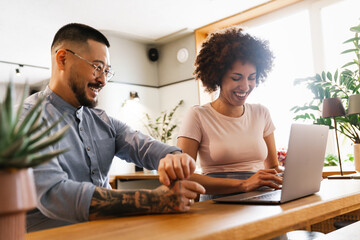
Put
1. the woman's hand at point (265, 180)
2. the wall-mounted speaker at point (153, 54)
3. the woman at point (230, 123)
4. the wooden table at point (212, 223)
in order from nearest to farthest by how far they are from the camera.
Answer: the wooden table at point (212, 223)
the woman's hand at point (265, 180)
the woman at point (230, 123)
the wall-mounted speaker at point (153, 54)

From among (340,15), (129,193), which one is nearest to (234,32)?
(129,193)

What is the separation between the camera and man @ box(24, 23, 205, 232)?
92 cm

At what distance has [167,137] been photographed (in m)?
5.20

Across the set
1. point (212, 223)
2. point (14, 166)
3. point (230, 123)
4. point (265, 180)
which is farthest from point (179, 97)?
point (14, 166)

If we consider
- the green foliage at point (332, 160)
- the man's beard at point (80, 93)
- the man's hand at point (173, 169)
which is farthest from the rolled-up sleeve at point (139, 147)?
the green foliage at point (332, 160)

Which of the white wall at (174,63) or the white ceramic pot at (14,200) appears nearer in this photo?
the white ceramic pot at (14,200)

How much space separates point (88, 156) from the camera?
1.36 m

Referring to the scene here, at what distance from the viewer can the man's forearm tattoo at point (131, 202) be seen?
0.91 m

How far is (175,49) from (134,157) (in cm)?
456

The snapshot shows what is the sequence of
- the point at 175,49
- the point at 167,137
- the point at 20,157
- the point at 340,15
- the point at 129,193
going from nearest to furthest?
the point at 20,157 < the point at 129,193 < the point at 340,15 < the point at 167,137 < the point at 175,49

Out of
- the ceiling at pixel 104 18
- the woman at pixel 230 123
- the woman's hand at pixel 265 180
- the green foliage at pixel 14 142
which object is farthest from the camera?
the ceiling at pixel 104 18

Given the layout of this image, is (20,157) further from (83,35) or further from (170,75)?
(170,75)

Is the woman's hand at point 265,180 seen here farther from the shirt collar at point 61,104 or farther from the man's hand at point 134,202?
the shirt collar at point 61,104

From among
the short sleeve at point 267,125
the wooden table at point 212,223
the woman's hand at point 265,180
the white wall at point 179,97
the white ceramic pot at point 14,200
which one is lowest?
the wooden table at point 212,223
